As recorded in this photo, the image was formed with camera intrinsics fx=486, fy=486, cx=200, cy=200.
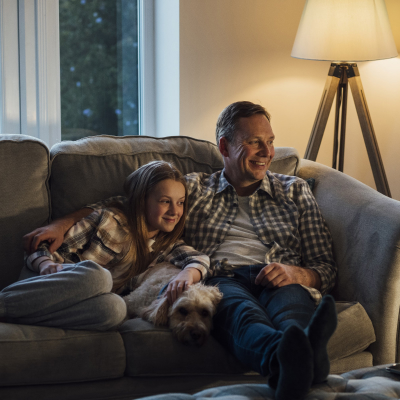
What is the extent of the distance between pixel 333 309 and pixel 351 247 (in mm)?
696

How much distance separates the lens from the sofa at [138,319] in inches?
52.2

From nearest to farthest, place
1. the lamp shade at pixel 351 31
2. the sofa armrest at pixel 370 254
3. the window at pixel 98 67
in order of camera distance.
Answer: the sofa armrest at pixel 370 254 → the lamp shade at pixel 351 31 → the window at pixel 98 67

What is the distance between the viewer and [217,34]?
2.72m

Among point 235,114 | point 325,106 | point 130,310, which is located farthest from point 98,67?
point 130,310

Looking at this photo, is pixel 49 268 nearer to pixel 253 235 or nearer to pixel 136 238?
pixel 136 238

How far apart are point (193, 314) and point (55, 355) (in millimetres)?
408

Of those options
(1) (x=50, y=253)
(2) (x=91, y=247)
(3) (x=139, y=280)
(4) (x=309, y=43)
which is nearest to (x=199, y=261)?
(3) (x=139, y=280)

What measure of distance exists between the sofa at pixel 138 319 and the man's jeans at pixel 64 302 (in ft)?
0.11

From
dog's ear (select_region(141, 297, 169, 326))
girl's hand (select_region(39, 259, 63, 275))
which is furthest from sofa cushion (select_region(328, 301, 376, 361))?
girl's hand (select_region(39, 259, 63, 275))

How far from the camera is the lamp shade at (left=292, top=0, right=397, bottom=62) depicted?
240 centimetres

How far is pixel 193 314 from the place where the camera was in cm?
147

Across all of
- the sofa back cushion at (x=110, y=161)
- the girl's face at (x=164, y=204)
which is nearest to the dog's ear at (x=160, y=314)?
the girl's face at (x=164, y=204)

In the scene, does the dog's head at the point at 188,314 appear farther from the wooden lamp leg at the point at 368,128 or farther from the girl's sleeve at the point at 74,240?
the wooden lamp leg at the point at 368,128

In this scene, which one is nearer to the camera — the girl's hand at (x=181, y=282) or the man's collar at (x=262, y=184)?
the girl's hand at (x=181, y=282)
